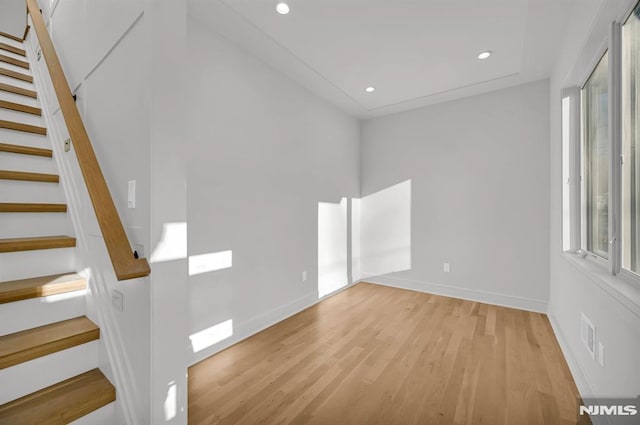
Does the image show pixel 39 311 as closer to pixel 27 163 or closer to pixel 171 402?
pixel 171 402

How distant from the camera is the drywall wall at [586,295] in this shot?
Answer: 1234 millimetres

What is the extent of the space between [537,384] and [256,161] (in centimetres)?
299

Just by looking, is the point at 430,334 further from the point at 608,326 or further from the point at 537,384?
the point at 608,326

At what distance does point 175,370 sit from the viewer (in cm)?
123

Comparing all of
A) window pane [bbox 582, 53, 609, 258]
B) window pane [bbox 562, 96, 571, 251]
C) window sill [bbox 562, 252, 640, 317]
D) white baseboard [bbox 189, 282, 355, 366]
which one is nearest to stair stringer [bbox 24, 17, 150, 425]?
white baseboard [bbox 189, 282, 355, 366]

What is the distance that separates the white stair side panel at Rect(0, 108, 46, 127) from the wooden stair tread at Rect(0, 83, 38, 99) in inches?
11.2

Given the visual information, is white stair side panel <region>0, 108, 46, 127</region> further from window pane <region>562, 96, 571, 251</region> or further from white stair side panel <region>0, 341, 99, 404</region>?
window pane <region>562, 96, 571, 251</region>

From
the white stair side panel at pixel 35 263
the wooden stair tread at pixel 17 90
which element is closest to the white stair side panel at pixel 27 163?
the white stair side panel at pixel 35 263

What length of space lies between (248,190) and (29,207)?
4.99ft

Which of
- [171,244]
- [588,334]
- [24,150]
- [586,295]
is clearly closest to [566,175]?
[586,295]

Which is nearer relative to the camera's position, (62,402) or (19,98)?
(62,402)

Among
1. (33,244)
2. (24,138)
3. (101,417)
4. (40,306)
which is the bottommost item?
(101,417)

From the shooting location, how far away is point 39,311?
142 cm

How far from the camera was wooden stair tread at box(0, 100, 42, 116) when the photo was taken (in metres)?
2.11
